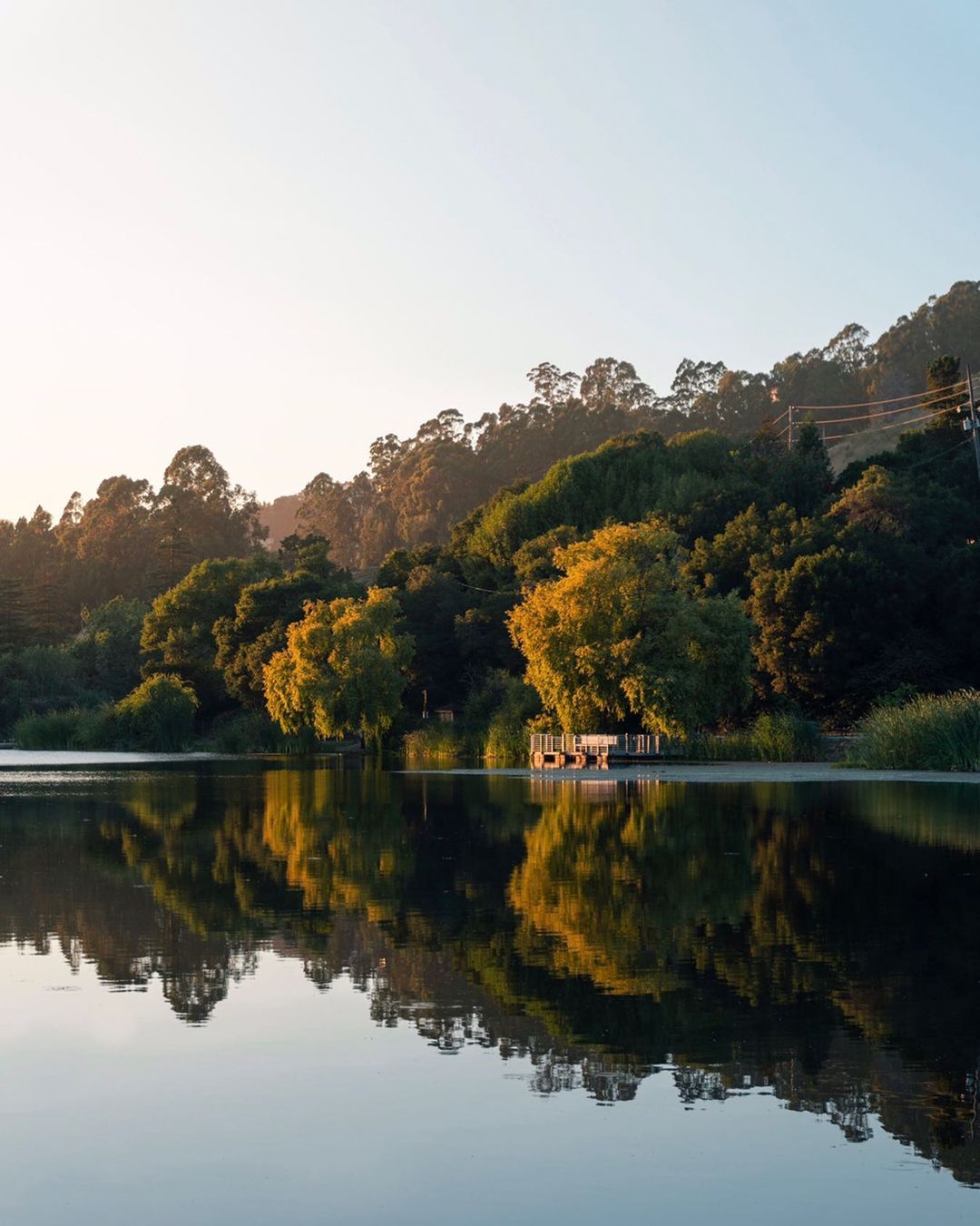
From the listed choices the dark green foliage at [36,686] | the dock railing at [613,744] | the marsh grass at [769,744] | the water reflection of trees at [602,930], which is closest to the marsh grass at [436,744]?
the dock railing at [613,744]

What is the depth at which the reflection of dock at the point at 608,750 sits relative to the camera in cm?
5325

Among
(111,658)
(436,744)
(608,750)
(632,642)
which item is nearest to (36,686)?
(111,658)

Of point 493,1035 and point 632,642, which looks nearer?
point 493,1035

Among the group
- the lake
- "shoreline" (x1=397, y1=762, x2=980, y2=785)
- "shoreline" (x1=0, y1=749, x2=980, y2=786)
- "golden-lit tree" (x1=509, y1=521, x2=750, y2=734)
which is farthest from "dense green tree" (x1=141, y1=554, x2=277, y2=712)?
the lake

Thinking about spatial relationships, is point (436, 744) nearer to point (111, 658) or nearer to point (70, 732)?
point (70, 732)

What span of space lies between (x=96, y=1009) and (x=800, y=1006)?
5385mm

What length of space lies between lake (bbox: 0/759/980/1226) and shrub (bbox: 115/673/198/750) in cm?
5366

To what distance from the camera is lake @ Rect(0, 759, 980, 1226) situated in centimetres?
734

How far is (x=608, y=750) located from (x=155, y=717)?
30.0m

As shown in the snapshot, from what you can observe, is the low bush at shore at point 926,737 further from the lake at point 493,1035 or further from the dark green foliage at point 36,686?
the dark green foliage at point 36,686

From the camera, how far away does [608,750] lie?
53.5m

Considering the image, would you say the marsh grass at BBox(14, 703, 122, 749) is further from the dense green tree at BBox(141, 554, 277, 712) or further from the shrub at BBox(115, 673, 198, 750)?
the dense green tree at BBox(141, 554, 277, 712)

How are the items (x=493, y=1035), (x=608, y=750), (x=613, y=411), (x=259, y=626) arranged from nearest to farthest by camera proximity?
(x=493, y=1035) → (x=608, y=750) → (x=259, y=626) → (x=613, y=411)

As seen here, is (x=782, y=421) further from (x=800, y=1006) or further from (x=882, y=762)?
(x=800, y=1006)
